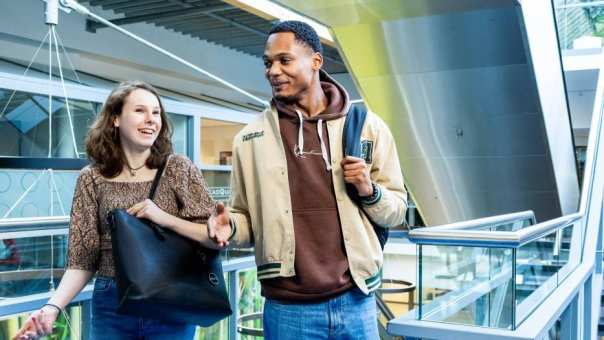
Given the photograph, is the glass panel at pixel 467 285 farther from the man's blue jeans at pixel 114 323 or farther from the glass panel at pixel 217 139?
the glass panel at pixel 217 139

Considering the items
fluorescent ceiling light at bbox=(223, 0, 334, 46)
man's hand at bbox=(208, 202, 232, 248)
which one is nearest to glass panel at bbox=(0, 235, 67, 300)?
man's hand at bbox=(208, 202, 232, 248)

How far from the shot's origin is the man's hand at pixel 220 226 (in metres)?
1.60

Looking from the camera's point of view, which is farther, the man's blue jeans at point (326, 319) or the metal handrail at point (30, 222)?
the metal handrail at point (30, 222)

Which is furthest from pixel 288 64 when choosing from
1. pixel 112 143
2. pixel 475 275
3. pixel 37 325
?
pixel 475 275

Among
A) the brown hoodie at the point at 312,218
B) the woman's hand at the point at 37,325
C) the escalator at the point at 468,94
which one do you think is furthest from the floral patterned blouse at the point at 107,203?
the escalator at the point at 468,94

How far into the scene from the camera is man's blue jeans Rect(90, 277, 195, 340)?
5.52ft

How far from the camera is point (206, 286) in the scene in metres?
1.70

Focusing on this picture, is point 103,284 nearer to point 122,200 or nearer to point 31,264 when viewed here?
point 122,200

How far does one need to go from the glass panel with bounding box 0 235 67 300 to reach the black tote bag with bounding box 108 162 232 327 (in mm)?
1130

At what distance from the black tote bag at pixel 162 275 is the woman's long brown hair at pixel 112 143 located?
0.08 meters

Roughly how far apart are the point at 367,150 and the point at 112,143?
0.70m

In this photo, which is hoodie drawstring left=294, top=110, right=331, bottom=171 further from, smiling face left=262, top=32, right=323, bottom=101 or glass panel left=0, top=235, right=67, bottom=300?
glass panel left=0, top=235, right=67, bottom=300

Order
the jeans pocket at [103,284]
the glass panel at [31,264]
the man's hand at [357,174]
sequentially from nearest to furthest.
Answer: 1. the man's hand at [357,174]
2. the jeans pocket at [103,284]
3. the glass panel at [31,264]

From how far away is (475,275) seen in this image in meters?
2.76
